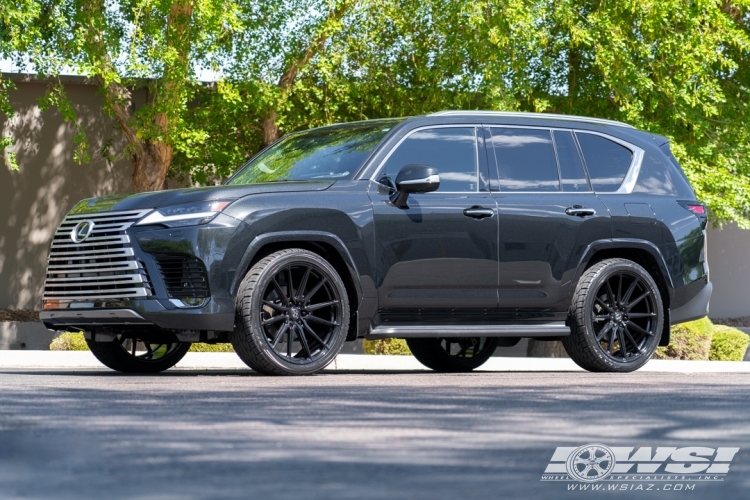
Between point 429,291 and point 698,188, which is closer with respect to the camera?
point 429,291

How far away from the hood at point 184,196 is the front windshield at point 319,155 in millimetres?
409

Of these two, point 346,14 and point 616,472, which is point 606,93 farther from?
point 616,472

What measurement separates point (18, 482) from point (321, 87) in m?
16.8

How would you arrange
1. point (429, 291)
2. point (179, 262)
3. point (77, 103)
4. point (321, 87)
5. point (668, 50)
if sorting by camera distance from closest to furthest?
point (179, 262) → point (429, 291) → point (668, 50) → point (321, 87) → point (77, 103)

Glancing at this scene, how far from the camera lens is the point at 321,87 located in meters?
20.5

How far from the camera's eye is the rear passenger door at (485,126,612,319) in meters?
9.90

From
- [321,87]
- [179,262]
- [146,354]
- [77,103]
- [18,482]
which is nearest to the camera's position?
[18,482]

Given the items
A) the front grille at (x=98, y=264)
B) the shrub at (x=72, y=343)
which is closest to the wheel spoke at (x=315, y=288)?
the front grille at (x=98, y=264)

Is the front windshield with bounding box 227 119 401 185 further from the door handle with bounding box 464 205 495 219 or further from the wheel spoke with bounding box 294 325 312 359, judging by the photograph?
the wheel spoke with bounding box 294 325 312 359

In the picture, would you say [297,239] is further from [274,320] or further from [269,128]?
[269,128]

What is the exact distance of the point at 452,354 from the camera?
11.7 m

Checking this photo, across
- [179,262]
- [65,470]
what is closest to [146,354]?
[179,262]

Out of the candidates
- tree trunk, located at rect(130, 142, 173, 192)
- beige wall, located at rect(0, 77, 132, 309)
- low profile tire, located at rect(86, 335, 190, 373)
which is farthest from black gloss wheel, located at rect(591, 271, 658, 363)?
beige wall, located at rect(0, 77, 132, 309)

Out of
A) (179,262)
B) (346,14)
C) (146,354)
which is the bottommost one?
(146,354)
